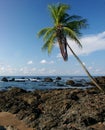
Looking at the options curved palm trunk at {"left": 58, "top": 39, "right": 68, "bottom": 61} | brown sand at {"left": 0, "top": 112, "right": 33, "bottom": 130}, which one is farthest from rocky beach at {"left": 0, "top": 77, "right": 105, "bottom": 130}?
curved palm trunk at {"left": 58, "top": 39, "right": 68, "bottom": 61}

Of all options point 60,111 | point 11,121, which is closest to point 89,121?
point 60,111

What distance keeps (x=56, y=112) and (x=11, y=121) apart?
9.91ft

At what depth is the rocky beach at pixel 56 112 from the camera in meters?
14.9

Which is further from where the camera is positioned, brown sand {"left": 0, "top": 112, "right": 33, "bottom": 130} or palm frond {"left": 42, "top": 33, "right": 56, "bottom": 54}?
palm frond {"left": 42, "top": 33, "right": 56, "bottom": 54}

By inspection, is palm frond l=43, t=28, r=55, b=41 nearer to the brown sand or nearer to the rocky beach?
the rocky beach

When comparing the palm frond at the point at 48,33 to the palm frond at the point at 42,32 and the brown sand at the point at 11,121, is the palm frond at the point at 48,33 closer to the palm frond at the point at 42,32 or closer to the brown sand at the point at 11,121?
the palm frond at the point at 42,32

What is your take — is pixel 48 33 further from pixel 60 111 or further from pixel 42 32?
pixel 60 111

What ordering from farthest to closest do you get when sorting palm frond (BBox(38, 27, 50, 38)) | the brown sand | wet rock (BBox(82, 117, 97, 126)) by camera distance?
1. palm frond (BBox(38, 27, 50, 38))
2. the brown sand
3. wet rock (BBox(82, 117, 97, 126))

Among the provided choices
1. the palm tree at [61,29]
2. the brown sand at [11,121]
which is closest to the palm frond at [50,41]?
the palm tree at [61,29]

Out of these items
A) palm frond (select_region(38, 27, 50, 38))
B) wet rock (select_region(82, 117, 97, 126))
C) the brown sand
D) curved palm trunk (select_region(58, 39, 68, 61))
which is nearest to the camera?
wet rock (select_region(82, 117, 97, 126))

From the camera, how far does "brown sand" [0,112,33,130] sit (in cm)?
1603

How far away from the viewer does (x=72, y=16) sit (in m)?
21.6

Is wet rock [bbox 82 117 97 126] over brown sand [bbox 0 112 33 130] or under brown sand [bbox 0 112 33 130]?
over

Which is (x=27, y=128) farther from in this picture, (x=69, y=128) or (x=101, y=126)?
(x=101, y=126)
